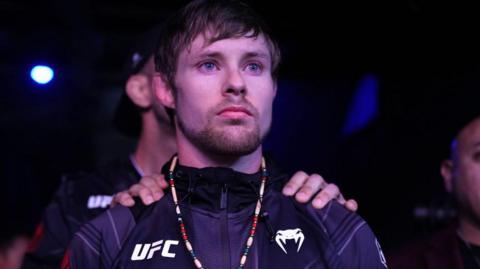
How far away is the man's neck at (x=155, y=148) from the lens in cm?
357

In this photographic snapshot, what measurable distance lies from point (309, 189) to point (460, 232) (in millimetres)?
1554

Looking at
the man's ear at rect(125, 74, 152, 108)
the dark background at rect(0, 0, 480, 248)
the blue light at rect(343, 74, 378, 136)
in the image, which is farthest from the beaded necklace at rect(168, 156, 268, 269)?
the blue light at rect(343, 74, 378, 136)

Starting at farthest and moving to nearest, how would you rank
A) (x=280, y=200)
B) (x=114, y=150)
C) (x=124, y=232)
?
1. (x=114, y=150)
2. (x=280, y=200)
3. (x=124, y=232)

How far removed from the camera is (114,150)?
24.4 feet

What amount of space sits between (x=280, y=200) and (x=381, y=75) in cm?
278

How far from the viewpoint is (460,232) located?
357cm

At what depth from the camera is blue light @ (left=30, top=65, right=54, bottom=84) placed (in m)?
4.51

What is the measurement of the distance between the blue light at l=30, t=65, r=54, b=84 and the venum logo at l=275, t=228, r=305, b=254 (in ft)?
9.30

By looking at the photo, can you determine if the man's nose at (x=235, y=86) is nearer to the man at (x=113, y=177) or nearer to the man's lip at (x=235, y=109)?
the man's lip at (x=235, y=109)

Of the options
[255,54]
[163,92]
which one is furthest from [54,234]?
[255,54]

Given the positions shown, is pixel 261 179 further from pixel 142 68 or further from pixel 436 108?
pixel 436 108

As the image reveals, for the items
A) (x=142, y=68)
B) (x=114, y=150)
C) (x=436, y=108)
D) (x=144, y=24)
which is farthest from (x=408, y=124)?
(x=114, y=150)

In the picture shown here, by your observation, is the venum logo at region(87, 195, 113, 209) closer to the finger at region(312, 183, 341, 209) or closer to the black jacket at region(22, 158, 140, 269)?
the black jacket at region(22, 158, 140, 269)

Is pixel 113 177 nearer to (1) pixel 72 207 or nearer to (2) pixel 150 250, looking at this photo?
(1) pixel 72 207
